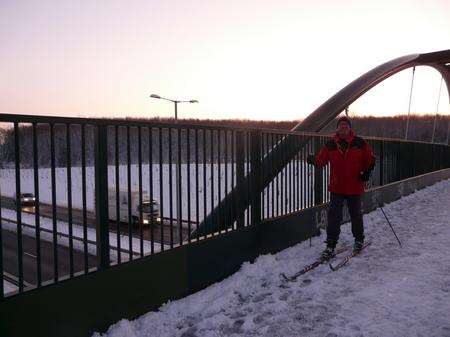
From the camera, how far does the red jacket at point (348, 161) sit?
6.44 m

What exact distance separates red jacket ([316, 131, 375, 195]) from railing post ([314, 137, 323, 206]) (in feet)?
4.84

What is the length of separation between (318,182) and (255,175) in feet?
8.30

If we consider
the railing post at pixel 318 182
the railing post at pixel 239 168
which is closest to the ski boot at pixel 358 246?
the railing post at pixel 318 182

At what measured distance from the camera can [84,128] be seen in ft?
11.7

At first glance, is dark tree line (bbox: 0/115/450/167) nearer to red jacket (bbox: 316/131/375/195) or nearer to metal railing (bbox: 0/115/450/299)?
metal railing (bbox: 0/115/450/299)

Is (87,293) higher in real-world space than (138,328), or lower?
higher

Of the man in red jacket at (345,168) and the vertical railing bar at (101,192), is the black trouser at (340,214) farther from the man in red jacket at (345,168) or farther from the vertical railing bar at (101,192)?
the vertical railing bar at (101,192)

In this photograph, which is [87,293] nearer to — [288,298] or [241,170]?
[288,298]

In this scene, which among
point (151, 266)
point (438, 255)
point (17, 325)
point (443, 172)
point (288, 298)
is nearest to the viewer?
point (17, 325)

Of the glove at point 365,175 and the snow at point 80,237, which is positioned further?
the snow at point 80,237

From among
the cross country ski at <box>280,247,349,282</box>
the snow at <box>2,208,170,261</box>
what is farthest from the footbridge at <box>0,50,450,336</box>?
the snow at <box>2,208,170,261</box>

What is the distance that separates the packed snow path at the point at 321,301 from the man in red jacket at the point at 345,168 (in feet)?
2.00

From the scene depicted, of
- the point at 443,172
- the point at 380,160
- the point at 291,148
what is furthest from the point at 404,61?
the point at 291,148

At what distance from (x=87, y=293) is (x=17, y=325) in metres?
0.64
